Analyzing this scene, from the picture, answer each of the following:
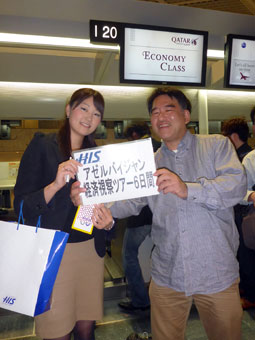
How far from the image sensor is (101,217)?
5.20ft

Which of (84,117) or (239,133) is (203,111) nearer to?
(239,133)

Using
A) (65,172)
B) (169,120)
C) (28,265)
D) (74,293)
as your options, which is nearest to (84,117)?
(65,172)

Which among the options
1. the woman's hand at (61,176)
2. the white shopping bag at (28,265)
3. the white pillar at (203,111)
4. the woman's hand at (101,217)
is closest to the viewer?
the white shopping bag at (28,265)

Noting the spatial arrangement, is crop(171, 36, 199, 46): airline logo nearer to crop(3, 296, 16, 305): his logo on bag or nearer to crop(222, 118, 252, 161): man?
crop(222, 118, 252, 161): man

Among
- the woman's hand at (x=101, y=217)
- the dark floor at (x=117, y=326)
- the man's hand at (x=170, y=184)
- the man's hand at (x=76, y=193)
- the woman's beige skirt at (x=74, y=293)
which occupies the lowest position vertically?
the dark floor at (x=117, y=326)

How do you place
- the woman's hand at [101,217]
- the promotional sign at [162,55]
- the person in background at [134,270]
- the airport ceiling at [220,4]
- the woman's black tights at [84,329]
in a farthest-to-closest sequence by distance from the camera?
the airport ceiling at [220,4], the person in background at [134,270], the promotional sign at [162,55], the woman's black tights at [84,329], the woman's hand at [101,217]

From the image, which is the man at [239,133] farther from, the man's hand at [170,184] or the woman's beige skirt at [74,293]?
the woman's beige skirt at [74,293]

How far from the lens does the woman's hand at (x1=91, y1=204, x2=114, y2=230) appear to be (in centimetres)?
157

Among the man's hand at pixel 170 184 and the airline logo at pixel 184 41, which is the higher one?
the airline logo at pixel 184 41

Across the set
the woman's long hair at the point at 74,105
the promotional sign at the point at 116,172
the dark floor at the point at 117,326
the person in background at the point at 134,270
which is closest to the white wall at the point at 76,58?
the person in background at the point at 134,270

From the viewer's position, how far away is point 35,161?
158 cm

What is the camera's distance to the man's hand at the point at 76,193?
1.52 metres

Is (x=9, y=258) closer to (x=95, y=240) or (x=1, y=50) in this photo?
(x=95, y=240)

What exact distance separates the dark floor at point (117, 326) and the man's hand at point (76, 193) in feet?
5.92
